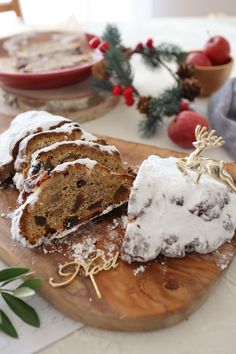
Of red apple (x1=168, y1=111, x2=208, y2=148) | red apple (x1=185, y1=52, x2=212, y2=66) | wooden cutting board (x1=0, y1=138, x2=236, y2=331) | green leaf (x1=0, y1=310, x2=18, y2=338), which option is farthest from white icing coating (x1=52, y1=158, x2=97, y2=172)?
red apple (x1=185, y1=52, x2=212, y2=66)

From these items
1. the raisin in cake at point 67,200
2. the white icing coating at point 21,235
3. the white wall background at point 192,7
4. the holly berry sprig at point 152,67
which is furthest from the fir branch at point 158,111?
the white wall background at point 192,7

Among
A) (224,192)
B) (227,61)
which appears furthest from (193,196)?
(227,61)

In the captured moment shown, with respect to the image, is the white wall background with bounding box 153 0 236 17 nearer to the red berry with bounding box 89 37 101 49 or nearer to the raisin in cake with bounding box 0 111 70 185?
the red berry with bounding box 89 37 101 49

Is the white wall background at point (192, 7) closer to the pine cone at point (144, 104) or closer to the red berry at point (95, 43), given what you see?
the red berry at point (95, 43)

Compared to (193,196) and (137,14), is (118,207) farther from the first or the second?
(137,14)

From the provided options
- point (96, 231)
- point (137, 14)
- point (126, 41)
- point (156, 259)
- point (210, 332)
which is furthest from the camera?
point (137, 14)

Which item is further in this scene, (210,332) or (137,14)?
(137,14)
